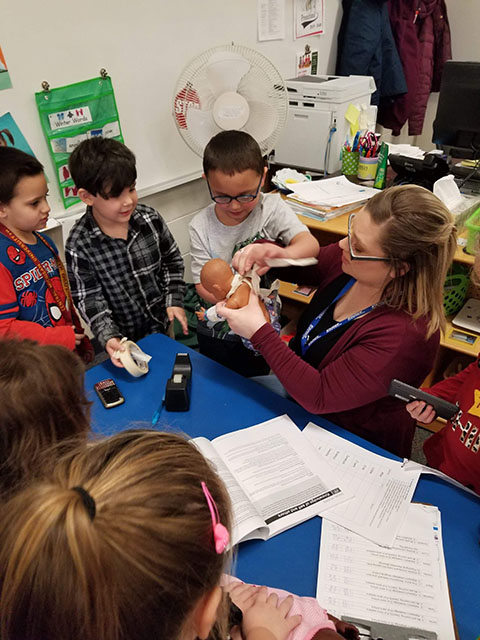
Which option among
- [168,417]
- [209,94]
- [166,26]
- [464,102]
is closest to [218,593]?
[168,417]

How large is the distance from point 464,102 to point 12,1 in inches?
79.4

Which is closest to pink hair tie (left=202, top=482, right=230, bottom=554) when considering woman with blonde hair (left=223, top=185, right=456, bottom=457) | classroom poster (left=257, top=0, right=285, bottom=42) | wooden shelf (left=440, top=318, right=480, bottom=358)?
woman with blonde hair (left=223, top=185, right=456, bottom=457)

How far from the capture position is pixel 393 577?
2.92 feet

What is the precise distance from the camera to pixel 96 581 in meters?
0.48

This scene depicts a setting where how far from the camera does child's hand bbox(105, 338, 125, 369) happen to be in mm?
1420

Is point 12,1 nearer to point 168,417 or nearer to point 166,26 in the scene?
point 166,26

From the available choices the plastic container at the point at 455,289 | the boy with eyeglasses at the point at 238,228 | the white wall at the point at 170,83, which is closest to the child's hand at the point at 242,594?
the boy with eyeglasses at the point at 238,228

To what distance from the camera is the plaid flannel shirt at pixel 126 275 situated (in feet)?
5.41

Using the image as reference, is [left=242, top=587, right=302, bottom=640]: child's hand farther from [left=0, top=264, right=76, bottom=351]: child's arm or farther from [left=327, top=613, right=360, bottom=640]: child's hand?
[left=0, top=264, right=76, bottom=351]: child's arm

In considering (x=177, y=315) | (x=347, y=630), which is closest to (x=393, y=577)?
(x=347, y=630)

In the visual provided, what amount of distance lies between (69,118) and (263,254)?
126 cm

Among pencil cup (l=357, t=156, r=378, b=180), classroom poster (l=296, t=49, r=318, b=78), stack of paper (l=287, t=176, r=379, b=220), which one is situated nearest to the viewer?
stack of paper (l=287, t=176, r=379, b=220)

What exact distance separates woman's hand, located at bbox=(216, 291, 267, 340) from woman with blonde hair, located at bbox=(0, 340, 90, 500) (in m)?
0.49

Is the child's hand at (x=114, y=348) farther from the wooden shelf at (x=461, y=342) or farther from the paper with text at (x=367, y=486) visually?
the wooden shelf at (x=461, y=342)
